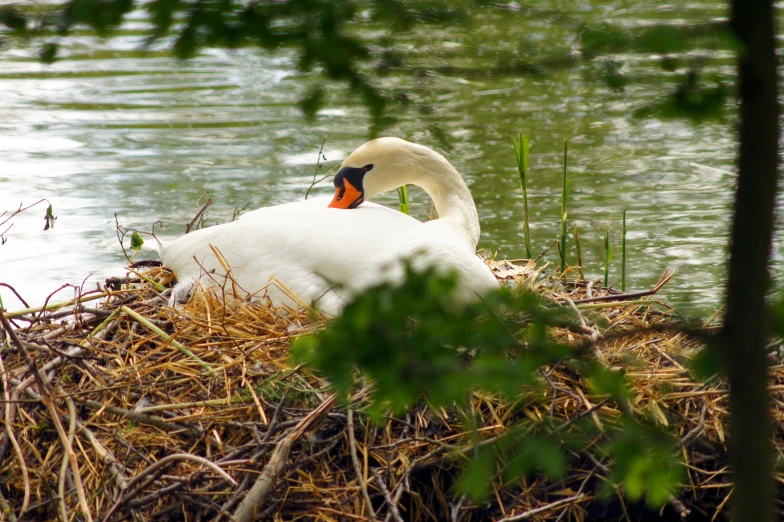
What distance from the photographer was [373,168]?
181 inches

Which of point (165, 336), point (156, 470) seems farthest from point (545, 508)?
point (165, 336)

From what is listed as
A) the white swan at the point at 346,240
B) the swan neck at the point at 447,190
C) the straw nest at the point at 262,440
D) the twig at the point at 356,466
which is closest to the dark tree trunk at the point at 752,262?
the straw nest at the point at 262,440

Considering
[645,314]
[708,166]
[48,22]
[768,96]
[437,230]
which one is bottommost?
[708,166]

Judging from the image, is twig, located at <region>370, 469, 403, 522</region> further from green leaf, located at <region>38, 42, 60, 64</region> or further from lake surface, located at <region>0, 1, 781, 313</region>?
lake surface, located at <region>0, 1, 781, 313</region>

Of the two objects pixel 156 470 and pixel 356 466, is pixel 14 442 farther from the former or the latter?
pixel 356 466

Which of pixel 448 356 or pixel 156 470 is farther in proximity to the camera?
pixel 156 470

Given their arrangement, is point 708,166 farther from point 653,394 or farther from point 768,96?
point 768,96

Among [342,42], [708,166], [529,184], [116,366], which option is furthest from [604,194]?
[342,42]

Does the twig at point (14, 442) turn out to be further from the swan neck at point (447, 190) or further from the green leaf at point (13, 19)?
the swan neck at point (447, 190)

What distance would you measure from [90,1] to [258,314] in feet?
8.55

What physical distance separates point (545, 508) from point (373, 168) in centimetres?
234

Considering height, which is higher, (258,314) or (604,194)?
(258,314)

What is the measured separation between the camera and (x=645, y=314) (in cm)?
374

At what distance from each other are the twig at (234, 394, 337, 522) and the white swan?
66 cm
